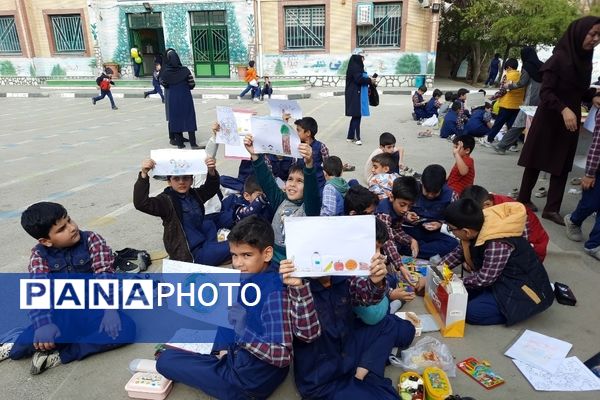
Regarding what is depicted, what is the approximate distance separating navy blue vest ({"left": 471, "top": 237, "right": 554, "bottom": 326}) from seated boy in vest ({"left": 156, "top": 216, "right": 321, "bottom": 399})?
143cm

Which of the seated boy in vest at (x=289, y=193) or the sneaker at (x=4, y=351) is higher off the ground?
the seated boy in vest at (x=289, y=193)

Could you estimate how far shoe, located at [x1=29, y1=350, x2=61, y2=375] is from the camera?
233cm

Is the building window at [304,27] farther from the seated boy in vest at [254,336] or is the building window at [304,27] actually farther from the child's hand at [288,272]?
the child's hand at [288,272]

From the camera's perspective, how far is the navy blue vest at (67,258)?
245cm

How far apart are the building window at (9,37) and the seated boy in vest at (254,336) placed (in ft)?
74.7

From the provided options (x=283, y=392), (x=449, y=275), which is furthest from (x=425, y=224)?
(x=283, y=392)

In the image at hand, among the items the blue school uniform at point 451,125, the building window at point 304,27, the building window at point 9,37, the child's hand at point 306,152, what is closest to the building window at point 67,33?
the building window at point 9,37

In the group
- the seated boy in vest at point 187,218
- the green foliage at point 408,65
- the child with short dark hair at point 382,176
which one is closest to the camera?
the seated boy in vest at point 187,218

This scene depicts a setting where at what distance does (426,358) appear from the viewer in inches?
90.4

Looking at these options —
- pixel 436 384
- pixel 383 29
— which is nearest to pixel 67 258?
pixel 436 384

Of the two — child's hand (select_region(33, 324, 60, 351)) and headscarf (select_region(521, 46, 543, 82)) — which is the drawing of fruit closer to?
child's hand (select_region(33, 324, 60, 351))

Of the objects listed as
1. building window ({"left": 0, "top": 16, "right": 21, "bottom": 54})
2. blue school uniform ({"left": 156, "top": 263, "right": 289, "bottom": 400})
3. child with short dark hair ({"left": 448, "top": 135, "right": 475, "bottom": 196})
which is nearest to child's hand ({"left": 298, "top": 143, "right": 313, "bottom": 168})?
blue school uniform ({"left": 156, "top": 263, "right": 289, "bottom": 400})

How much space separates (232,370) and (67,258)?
48.3 inches

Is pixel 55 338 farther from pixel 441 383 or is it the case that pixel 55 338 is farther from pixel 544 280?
pixel 544 280
